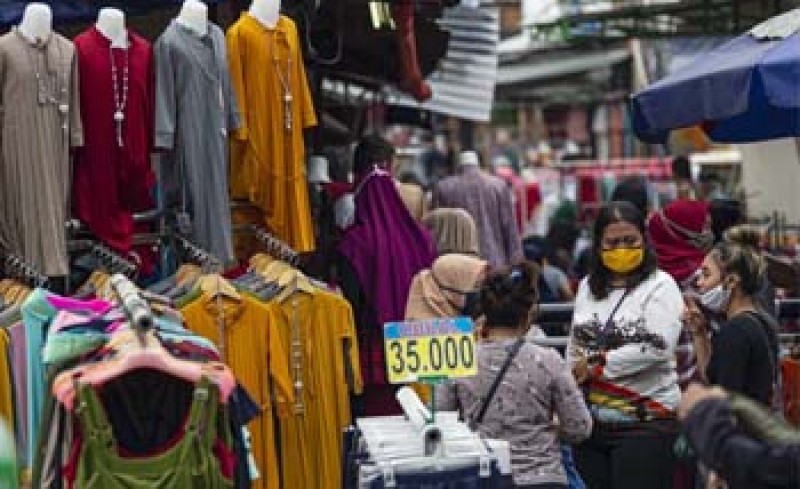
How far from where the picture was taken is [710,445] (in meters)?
4.39

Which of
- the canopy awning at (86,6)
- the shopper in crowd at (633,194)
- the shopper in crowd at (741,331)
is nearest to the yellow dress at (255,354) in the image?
the canopy awning at (86,6)

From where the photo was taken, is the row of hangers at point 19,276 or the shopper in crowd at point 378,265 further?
the shopper in crowd at point 378,265

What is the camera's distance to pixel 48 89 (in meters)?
6.75

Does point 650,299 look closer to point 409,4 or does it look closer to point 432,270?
point 432,270

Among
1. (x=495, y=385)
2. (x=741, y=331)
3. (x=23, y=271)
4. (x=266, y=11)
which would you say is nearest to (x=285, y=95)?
(x=266, y=11)

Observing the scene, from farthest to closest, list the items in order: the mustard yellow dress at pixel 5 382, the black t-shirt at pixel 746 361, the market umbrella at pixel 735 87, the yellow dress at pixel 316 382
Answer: the yellow dress at pixel 316 382, the market umbrella at pixel 735 87, the mustard yellow dress at pixel 5 382, the black t-shirt at pixel 746 361

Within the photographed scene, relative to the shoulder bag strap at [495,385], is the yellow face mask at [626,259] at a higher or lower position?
higher

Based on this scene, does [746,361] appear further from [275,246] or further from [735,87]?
[275,246]

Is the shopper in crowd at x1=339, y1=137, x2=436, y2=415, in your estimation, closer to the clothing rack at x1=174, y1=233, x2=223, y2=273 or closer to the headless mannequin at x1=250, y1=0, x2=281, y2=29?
the clothing rack at x1=174, y1=233, x2=223, y2=273

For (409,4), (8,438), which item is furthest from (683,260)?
(8,438)

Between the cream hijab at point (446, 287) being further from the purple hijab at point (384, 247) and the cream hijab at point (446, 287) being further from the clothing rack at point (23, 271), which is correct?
the clothing rack at point (23, 271)

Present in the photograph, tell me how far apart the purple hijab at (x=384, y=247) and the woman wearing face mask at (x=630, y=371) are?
4.34 feet

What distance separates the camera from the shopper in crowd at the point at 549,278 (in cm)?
1207

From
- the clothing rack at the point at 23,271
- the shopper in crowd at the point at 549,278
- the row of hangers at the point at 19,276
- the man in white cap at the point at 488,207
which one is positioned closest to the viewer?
the row of hangers at the point at 19,276
